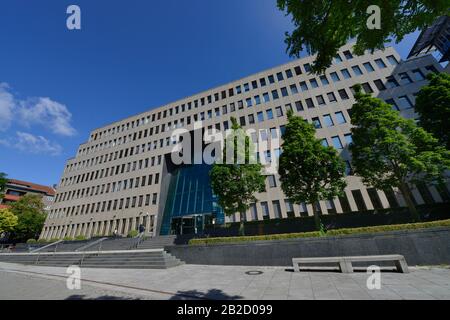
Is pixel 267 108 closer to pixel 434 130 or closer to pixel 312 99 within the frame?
pixel 312 99

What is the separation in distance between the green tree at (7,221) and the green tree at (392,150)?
60.5 m

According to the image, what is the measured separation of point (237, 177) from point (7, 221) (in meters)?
51.4

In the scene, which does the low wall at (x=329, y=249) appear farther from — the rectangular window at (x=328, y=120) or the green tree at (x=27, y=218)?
the green tree at (x=27, y=218)

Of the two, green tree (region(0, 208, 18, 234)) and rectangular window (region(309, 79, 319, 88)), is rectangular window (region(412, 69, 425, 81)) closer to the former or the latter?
rectangular window (region(309, 79, 319, 88))

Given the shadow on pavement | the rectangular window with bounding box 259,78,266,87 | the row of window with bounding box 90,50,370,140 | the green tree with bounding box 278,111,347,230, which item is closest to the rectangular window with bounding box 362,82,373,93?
the row of window with bounding box 90,50,370,140

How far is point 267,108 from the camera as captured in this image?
30484 millimetres

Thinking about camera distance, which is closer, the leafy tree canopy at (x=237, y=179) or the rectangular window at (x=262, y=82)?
the leafy tree canopy at (x=237, y=179)

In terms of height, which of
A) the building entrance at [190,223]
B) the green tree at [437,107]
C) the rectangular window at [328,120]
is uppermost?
the rectangular window at [328,120]

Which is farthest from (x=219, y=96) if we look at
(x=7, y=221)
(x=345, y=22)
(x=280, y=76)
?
(x=7, y=221)

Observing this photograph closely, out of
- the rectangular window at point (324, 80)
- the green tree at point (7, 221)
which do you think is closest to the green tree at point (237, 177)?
the rectangular window at point (324, 80)

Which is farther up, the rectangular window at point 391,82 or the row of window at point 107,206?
the rectangular window at point 391,82

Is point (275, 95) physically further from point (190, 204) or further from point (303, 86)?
point (190, 204)

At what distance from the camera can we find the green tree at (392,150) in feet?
40.8
